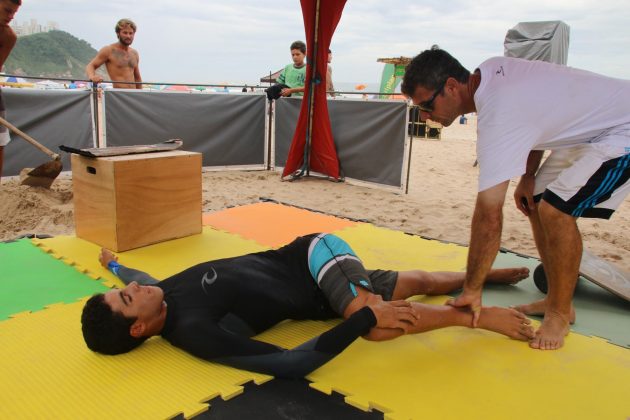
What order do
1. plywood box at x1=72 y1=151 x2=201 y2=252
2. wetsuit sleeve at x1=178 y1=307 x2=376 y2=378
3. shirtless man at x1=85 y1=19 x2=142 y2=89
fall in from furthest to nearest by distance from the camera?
shirtless man at x1=85 y1=19 x2=142 y2=89
plywood box at x1=72 y1=151 x2=201 y2=252
wetsuit sleeve at x1=178 y1=307 x2=376 y2=378

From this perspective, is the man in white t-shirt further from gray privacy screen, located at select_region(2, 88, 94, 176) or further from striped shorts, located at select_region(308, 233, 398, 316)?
gray privacy screen, located at select_region(2, 88, 94, 176)

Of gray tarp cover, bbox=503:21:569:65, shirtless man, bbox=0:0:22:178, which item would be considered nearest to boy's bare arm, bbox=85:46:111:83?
shirtless man, bbox=0:0:22:178

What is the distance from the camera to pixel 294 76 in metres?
6.29

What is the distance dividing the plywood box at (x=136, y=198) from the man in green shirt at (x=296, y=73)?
10.3 feet

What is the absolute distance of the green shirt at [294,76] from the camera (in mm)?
6238

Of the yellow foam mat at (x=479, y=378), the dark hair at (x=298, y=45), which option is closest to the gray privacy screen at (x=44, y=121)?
the dark hair at (x=298, y=45)

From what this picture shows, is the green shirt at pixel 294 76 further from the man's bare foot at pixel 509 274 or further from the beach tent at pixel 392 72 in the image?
the beach tent at pixel 392 72

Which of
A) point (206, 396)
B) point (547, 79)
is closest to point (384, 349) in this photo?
point (206, 396)

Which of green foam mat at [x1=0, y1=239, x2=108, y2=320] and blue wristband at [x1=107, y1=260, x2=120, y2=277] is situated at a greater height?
blue wristband at [x1=107, y1=260, x2=120, y2=277]

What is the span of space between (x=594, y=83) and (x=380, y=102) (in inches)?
142

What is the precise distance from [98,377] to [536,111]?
1992 millimetres

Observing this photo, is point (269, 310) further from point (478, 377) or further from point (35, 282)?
point (35, 282)

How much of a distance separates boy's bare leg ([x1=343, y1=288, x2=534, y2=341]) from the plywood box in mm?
1786

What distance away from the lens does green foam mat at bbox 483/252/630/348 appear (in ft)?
7.22
